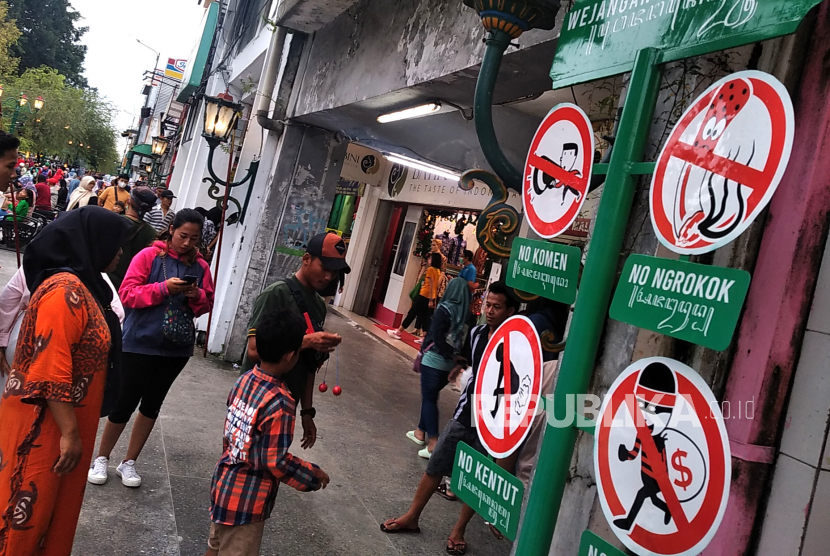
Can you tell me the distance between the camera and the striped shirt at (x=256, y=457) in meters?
2.49

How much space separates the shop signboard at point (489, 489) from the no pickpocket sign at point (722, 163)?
88cm

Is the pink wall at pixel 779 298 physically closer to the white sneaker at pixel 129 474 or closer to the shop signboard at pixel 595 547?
the shop signboard at pixel 595 547

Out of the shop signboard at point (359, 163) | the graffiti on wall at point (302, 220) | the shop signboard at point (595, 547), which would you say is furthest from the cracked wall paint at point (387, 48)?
the shop signboard at point (359, 163)

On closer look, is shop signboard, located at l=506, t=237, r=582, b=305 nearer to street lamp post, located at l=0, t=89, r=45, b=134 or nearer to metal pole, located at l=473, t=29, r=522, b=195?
metal pole, located at l=473, t=29, r=522, b=195

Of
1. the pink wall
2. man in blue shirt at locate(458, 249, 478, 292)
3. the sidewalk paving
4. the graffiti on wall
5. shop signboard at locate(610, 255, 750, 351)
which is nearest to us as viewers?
shop signboard at locate(610, 255, 750, 351)

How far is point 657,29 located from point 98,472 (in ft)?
12.7

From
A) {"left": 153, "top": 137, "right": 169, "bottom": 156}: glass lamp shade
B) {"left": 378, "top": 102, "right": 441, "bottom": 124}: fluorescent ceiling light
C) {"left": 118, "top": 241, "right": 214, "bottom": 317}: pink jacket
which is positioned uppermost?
{"left": 153, "top": 137, "right": 169, "bottom": 156}: glass lamp shade

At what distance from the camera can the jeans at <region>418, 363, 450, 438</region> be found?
5.74m

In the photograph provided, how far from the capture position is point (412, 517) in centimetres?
427

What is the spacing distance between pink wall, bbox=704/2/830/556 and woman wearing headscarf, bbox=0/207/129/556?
2317 millimetres

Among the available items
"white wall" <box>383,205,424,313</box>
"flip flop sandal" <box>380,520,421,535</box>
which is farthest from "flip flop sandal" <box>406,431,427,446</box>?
"white wall" <box>383,205,424,313</box>

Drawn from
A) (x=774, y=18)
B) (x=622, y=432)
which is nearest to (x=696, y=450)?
(x=622, y=432)

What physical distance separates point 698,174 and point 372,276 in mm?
13600

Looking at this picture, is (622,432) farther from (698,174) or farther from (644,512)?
(698,174)
